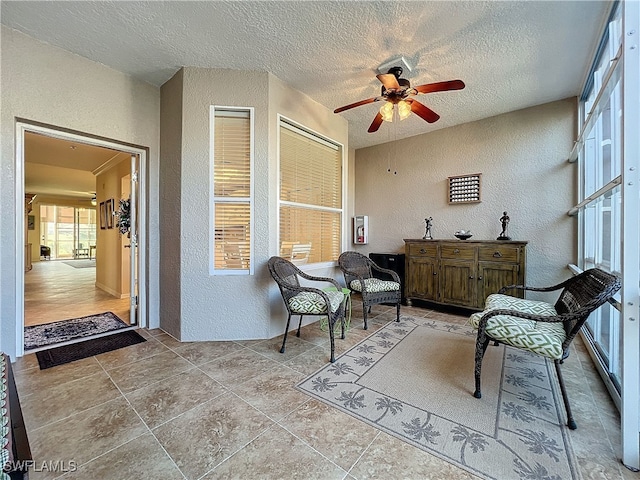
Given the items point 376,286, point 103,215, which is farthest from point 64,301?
point 376,286

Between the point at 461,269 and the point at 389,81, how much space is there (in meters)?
2.58

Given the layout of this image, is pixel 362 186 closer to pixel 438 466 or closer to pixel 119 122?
pixel 119 122

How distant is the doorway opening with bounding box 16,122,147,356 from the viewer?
266 cm

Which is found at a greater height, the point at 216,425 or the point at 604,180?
the point at 604,180

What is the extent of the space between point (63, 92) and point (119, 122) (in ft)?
1.52

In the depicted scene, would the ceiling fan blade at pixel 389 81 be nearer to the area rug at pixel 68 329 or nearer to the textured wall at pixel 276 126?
the textured wall at pixel 276 126

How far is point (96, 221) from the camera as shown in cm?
560

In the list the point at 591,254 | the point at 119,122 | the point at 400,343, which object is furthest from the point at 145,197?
the point at 591,254

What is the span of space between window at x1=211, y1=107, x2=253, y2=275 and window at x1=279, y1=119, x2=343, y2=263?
0.43 m

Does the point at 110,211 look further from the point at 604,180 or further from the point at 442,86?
the point at 604,180

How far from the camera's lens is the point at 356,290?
3484 mm

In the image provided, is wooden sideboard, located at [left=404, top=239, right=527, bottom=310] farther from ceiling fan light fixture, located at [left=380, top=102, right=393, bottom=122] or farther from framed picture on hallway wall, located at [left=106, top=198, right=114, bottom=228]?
framed picture on hallway wall, located at [left=106, top=198, right=114, bottom=228]

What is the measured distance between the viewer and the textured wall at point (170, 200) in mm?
2883

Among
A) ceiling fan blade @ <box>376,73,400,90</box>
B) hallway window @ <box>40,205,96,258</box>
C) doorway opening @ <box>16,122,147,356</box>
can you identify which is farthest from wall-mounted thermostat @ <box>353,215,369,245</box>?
hallway window @ <box>40,205,96,258</box>
